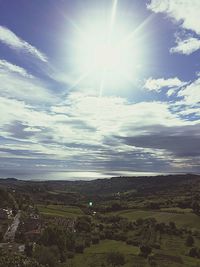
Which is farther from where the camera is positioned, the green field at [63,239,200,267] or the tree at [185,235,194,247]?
the tree at [185,235,194,247]

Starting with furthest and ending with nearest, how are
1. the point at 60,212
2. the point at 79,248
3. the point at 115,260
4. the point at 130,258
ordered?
the point at 60,212
the point at 79,248
the point at 130,258
the point at 115,260

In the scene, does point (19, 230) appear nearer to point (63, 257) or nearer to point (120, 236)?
point (120, 236)

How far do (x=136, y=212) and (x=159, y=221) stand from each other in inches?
1177

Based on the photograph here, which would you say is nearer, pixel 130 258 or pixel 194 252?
pixel 130 258

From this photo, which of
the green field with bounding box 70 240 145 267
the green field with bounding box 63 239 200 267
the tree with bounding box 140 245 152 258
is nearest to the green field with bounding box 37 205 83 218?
the green field with bounding box 70 240 145 267

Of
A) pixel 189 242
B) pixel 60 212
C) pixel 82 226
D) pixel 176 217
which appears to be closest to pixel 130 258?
pixel 189 242

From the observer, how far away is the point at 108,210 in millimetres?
179000

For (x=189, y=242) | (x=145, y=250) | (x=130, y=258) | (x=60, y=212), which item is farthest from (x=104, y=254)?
(x=60, y=212)

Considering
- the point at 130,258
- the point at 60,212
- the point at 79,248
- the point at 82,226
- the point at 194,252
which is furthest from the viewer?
the point at 60,212

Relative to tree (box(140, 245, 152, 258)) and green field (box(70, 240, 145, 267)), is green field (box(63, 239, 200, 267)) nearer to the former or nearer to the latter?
green field (box(70, 240, 145, 267))

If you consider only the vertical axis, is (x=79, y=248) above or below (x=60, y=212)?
below

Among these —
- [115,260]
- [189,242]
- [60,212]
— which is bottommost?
[115,260]

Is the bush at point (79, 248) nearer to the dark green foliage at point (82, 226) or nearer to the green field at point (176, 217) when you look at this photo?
the dark green foliage at point (82, 226)

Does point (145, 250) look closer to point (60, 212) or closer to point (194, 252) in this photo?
point (194, 252)
